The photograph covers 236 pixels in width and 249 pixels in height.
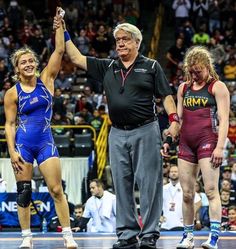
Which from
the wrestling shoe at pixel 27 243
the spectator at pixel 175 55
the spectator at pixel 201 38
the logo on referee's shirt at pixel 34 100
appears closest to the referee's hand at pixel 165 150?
the logo on referee's shirt at pixel 34 100

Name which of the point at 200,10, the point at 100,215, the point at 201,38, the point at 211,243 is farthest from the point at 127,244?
the point at 200,10

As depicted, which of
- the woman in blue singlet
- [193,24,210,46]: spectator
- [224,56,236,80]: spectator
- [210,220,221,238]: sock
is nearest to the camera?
[210,220,221,238]: sock

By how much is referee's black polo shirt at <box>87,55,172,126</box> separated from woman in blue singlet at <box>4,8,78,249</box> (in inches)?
27.8

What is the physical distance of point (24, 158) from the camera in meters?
8.74

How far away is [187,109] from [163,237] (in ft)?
5.56

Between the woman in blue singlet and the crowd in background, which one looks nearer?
the woman in blue singlet

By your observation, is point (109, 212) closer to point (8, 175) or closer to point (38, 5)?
point (8, 175)

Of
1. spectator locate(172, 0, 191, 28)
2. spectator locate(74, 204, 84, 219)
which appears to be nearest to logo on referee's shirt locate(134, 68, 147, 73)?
spectator locate(74, 204, 84, 219)

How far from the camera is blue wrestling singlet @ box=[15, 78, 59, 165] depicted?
878cm

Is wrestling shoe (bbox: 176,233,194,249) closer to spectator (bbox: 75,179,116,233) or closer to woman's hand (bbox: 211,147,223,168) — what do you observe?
A: woman's hand (bbox: 211,147,223,168)

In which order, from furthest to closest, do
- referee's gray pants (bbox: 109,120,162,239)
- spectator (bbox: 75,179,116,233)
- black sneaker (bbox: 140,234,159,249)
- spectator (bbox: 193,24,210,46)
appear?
spectator (bbox: 193,24,210,46), spectator (bbox: 75,179,116,233), referee's gray pants (bbox: 109,120,162,239), black sneaker (bbox: 140,234,159,249)

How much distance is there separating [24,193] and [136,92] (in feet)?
4.67

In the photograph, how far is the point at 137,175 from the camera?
8.50 m

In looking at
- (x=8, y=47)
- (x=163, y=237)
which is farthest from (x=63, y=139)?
(x=163, y=237)
